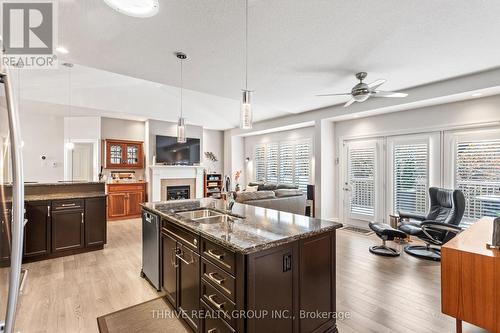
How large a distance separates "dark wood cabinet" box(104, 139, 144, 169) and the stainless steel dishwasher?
450 centimetres

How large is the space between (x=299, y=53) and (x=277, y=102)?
2270 mm

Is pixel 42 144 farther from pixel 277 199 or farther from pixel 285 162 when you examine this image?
pixel 285 162

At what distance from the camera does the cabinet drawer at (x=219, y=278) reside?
156 cm

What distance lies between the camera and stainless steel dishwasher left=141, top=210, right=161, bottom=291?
8.72 ft

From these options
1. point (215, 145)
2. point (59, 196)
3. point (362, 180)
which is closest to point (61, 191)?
point (59, 196)

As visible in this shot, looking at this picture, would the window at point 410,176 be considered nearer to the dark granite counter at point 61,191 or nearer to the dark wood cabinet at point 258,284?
the dark wood cabinet at point 258,284

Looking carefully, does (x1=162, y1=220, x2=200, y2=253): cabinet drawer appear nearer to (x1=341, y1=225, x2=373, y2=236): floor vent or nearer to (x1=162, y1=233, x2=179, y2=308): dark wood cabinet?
(x1=162, y1=233, x2=179, y2=308): dark wood cabinet

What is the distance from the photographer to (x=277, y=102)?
5234 mm

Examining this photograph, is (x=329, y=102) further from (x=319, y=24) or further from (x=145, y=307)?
(x=145, y=307)

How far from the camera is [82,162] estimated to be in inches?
268

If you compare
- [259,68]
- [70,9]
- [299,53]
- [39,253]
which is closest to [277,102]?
[259,68]

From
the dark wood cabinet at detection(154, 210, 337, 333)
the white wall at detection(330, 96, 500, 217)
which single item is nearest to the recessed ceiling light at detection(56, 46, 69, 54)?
the dark wood cabinet at detection(154, 210, 337, 333)

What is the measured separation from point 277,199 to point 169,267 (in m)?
3.33

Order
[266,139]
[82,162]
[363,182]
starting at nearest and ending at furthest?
[363,182], [82,162], [266,139]
